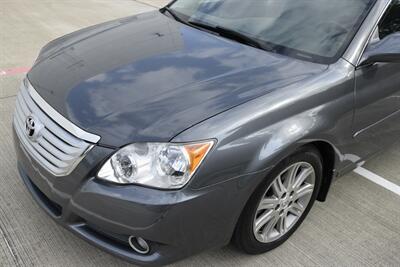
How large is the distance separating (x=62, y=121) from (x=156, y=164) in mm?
569

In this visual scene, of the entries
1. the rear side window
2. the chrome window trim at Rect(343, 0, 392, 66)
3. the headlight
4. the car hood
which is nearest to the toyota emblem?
the car hood

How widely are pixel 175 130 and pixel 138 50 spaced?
92 cm

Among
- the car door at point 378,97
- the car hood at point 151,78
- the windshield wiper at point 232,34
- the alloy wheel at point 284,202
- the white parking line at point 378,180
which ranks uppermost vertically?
the windshield wiper at point 232,34

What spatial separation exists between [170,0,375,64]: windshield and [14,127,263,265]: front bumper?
101 centimetres

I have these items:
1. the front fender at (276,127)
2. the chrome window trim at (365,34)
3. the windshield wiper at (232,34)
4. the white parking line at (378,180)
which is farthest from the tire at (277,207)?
the white parking line at (378,180)

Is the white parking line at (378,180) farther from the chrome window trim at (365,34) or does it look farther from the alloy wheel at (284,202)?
the chrome window trim at (365,34)

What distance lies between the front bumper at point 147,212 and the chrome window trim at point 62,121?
0.22 feet

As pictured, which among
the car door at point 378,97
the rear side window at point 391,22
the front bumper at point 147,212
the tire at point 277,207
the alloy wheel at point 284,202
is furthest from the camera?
the rear side window at point 391,22

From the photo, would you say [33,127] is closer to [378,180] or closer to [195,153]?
[195,153]

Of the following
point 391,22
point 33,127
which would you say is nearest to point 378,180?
point 391,22

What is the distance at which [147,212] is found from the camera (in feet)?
6.21

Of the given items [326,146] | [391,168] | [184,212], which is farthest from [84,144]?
[391,168]

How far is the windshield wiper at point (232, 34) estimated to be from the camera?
9.02 ft

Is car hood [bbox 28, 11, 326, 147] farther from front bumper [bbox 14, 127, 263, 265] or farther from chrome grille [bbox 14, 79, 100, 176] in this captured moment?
front bumper [bbox 14, 127, 263, 265]
